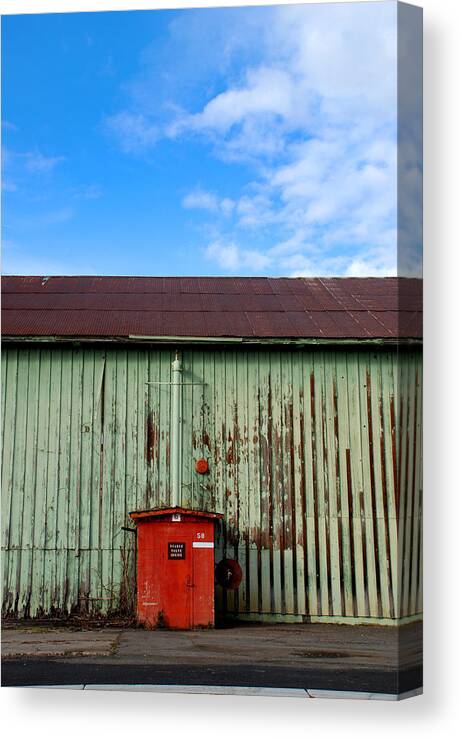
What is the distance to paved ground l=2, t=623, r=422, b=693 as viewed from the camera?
7180 mm

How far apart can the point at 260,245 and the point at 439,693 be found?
15.3 feet

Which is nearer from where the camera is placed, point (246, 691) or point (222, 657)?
point (246, 691)

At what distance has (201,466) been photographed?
33.3ft

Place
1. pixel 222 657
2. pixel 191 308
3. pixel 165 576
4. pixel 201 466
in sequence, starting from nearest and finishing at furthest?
pixel 222 657
pixel 165 576
pixel 201 466
pixel 191 308

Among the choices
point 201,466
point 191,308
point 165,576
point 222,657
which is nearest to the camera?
point 222,657

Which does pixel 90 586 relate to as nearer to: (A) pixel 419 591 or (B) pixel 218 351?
(B) pixel 218 351

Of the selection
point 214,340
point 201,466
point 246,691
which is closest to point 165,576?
point 201,466

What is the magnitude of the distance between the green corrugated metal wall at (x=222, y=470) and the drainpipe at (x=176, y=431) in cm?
10

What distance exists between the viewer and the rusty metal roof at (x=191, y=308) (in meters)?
10.3

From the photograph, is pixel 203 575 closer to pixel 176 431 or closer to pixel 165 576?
pixel 165 576

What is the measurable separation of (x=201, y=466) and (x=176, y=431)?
20.8 inches

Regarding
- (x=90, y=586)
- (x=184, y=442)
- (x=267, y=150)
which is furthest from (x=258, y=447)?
(x=267, y=150)

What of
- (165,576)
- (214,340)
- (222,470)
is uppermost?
(214,340)

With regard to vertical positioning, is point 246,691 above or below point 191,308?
below
